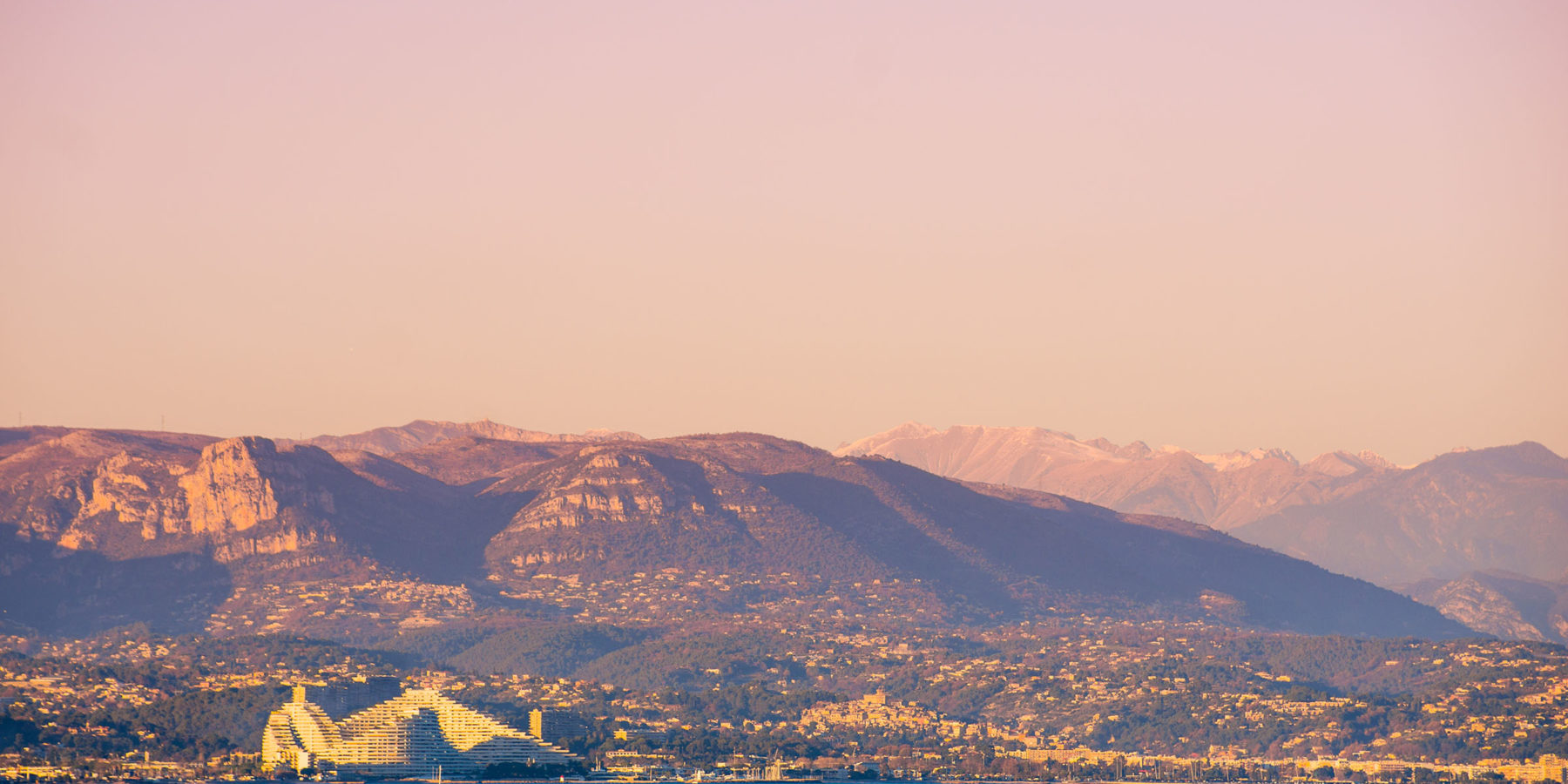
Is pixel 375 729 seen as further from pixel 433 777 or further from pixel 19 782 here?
pixel 19 782

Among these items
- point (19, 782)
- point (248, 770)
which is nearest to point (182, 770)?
point (248, 770)

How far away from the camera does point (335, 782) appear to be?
19000cm

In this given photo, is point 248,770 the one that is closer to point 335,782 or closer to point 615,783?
point 335,782

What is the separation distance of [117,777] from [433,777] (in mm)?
23062

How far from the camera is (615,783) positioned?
199m

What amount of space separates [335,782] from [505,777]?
14910 millimetres

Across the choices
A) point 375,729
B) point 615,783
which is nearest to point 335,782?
point 375,729

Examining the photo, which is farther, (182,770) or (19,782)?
(182,770)

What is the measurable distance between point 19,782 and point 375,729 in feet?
89.5

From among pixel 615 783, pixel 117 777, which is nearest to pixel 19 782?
pixel 117 777

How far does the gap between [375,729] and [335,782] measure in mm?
9151

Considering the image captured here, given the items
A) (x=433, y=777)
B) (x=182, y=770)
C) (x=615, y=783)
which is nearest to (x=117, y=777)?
(x=182, y=770)

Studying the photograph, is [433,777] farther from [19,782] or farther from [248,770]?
[19,782]

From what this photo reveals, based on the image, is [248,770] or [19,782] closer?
[19,782]
